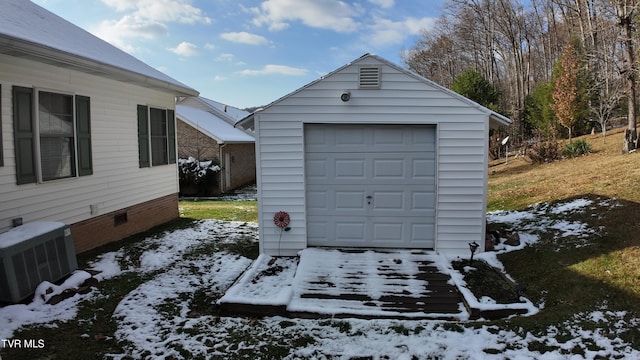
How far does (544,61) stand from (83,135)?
36.9 m

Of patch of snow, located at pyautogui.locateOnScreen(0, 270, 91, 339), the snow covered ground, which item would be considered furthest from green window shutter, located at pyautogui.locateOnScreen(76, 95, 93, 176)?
patch of snow, located at pyautogui.locateOnScreen(0, 270, 91, 339)

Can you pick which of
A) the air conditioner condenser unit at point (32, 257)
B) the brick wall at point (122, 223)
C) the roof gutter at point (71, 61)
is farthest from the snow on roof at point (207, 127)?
the air conditioner condenser unit at point (32, 257)

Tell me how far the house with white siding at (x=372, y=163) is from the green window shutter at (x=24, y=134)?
3.35m

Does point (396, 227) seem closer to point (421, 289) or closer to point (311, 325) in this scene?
point (421, 289)

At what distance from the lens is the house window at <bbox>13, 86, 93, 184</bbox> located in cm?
593

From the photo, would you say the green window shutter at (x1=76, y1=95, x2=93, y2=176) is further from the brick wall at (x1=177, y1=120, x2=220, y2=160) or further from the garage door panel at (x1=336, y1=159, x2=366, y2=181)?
the brick wall at (x1=177, y1=120, x2=220, y2=160)

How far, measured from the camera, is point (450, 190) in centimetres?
722

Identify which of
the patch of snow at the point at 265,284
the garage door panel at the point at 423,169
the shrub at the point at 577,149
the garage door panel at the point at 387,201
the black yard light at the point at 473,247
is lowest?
the patch of snow at the point at 265,284

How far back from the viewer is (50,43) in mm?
5926

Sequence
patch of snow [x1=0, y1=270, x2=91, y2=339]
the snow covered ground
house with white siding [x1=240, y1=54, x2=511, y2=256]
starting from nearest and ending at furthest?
the snow covered ground, patch of snow [x1=0, y1=270, x2=91, y2=339], house with white siding [x1=240, y1=54, x2=511, y2=256]

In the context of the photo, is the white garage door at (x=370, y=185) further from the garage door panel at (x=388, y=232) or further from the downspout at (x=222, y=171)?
the downspout at (x=222, y=171)

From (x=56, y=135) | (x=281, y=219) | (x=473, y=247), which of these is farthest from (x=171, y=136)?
(x=473, y=247)

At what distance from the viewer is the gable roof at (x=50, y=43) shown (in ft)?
17.5

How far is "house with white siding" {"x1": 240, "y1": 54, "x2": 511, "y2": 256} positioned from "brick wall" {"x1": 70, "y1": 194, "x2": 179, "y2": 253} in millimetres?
3149
